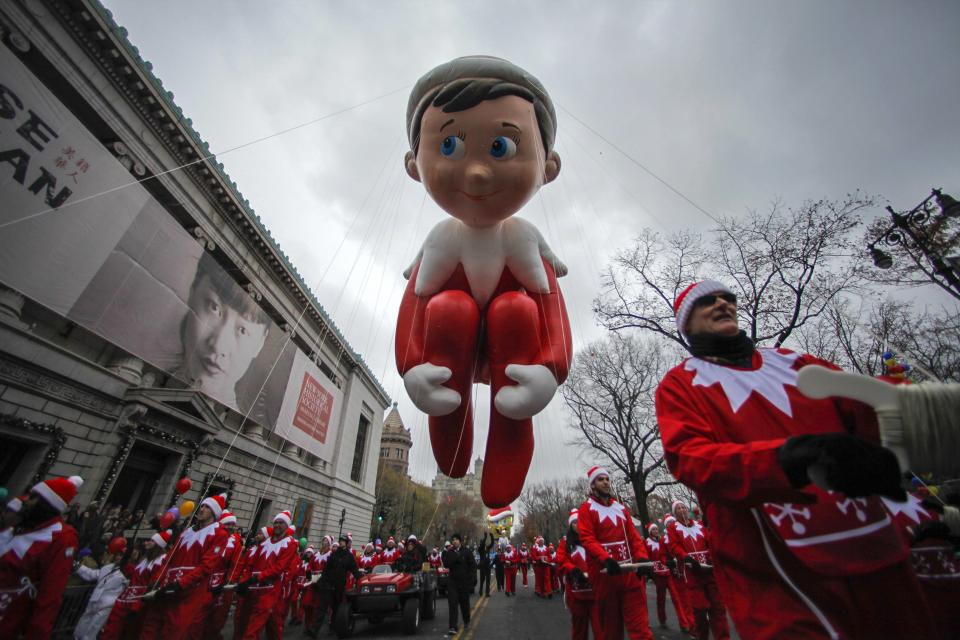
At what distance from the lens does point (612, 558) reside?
391 centimetres

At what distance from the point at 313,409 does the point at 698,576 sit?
1595 cm

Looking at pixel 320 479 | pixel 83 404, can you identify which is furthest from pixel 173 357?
pixel 320 479

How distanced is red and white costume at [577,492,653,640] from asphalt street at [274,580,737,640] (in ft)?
8.87

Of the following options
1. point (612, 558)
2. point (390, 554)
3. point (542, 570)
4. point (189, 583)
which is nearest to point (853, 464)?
point (612, 558)

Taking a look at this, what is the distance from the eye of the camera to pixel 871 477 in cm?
89

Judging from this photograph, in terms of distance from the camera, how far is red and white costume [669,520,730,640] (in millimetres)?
5707

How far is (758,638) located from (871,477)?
646mm

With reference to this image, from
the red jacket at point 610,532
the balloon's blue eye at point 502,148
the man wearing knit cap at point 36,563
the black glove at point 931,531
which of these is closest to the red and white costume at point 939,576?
the black glove at point 931,531

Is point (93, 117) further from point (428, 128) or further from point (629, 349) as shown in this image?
point (629, 349)

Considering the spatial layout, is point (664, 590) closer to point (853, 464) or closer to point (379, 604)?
point (379, 604)

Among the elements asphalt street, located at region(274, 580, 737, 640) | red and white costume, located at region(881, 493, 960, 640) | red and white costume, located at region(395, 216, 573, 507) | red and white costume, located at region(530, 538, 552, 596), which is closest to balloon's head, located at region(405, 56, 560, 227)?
red and white costume, located at region(395, 216, 573, 507)

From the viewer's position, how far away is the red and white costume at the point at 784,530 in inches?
43.3

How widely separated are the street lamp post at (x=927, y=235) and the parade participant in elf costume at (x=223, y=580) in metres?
13.0

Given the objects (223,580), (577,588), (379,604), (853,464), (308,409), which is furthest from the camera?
(308,409)
